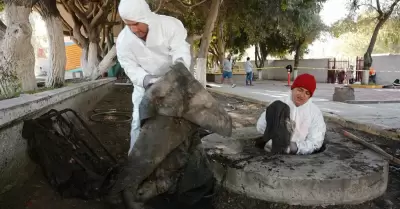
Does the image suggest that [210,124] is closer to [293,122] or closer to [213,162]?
[213,162]

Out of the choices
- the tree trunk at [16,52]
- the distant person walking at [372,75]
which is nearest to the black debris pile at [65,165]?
the tree trunk at [16,52]

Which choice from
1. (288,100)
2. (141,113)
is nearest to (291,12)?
(288,100)

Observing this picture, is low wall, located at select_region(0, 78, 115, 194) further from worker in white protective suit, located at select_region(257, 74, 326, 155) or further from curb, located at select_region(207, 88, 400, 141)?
curb, located at select_region(207, 88, 400, 141)

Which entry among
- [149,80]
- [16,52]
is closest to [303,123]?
[149,80]

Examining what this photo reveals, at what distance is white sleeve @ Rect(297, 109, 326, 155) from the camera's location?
121 inches

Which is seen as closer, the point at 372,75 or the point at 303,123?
the point at 303,123

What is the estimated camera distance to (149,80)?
101 inches

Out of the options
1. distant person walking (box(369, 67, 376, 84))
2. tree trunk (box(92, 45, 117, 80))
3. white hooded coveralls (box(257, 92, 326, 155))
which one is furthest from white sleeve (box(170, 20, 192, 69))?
distant person walking (box(369, 67, 376, 84))

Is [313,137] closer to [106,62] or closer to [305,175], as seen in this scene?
[305,175]

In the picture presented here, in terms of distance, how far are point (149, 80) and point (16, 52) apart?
3.19 meters

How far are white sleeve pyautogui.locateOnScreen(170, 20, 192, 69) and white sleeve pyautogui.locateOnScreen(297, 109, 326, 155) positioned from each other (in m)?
1.26

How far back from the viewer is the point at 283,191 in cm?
264

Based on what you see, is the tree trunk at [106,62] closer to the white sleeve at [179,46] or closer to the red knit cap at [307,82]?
the white sleeve at [179,46]

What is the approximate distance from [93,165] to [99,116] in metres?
3.88
